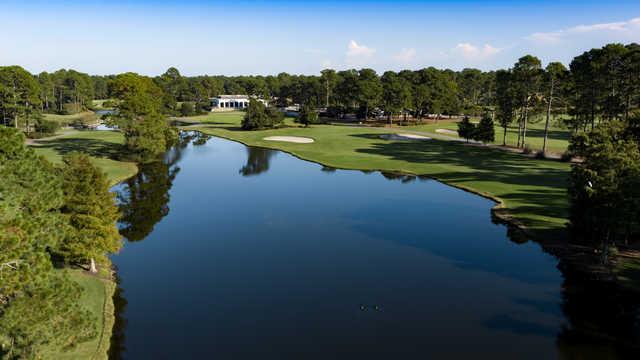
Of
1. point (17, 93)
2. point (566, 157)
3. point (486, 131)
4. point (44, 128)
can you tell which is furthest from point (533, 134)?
point (17, 93)

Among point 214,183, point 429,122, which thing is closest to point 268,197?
point 214,183

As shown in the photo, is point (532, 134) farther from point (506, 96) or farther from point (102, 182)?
point (102, 182)

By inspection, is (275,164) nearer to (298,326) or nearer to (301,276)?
(301,276)

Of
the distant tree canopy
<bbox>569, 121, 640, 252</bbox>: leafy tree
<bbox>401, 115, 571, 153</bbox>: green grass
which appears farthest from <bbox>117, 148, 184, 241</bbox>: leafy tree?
<bbox>401, 115, 571, 153</bbox>: green grass

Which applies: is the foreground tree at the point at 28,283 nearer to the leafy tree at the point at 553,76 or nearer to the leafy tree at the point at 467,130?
the leafy tree at the point at 553,76

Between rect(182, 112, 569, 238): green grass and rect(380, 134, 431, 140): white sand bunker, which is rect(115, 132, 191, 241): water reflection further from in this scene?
rect(380, 134, 431, 140): white sand bunker

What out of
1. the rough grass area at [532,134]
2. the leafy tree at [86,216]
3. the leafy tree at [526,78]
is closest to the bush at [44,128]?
the leafy tree at [86,216]
